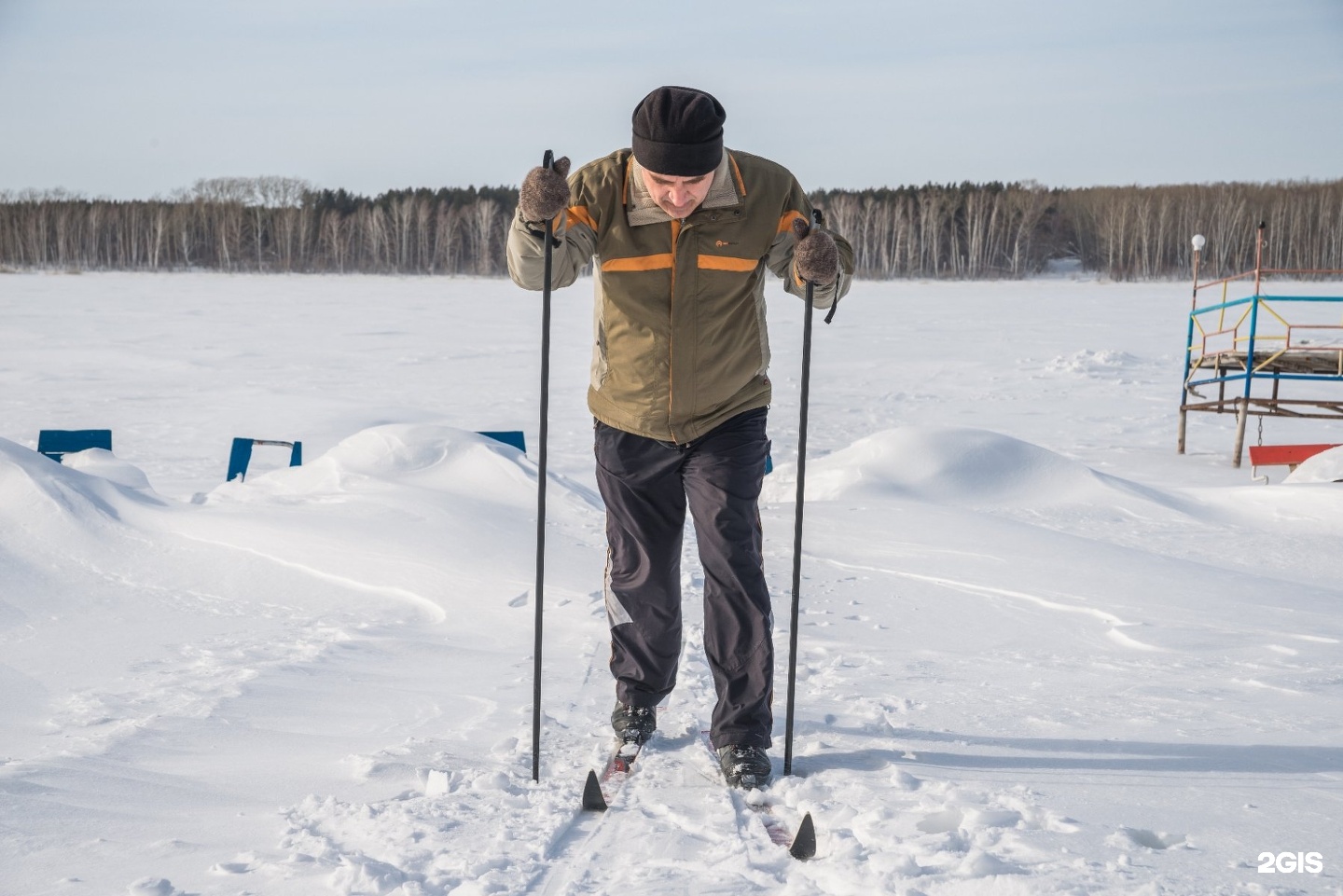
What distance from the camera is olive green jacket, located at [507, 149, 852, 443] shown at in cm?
214

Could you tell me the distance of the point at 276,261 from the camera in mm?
55812

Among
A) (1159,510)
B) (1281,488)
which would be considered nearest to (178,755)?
(1159,510)

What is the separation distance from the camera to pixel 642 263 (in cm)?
215

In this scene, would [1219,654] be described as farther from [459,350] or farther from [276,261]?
[276,261]

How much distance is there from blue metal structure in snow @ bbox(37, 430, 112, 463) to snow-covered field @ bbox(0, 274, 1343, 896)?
1.63ft

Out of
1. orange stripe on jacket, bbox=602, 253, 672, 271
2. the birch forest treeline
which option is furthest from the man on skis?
the birch forest treeline

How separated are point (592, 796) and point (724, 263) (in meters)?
1.05

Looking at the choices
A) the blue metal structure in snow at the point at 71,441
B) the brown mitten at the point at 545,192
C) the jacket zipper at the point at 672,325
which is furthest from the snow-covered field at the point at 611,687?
the brown mitten at the point at 545,192

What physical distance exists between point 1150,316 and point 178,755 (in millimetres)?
23810

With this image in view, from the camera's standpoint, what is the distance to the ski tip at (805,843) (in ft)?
5.93

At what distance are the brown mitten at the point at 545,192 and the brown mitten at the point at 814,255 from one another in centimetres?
45

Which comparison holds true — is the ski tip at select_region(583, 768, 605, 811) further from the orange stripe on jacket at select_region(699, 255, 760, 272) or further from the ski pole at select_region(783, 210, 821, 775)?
the orange stripe on jacket at select_region(699, 255, 760, 272)

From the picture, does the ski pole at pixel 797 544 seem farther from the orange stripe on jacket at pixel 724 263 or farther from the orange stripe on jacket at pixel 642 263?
the orange stripe on jacket at pixel 642 263

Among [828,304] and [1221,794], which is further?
[828,304]
